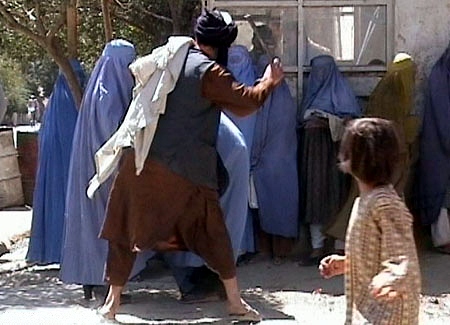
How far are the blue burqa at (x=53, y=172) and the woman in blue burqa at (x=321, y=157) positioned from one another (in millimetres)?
1742

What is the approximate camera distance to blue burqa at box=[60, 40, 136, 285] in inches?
274

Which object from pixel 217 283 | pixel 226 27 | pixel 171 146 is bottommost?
pixel 217 283

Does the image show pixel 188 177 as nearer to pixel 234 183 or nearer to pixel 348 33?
pixel 234 183

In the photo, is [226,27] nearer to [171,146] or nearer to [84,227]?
[171,146]

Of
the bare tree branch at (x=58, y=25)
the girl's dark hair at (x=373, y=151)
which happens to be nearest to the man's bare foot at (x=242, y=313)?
the girl's dark hair at (x=373, y=151)

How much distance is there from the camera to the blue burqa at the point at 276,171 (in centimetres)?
835

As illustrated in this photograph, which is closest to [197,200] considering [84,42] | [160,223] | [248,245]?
[160,223]

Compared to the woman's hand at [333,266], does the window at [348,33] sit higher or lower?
higher

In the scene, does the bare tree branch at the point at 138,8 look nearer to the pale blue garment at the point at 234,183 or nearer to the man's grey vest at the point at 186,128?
the pale blue garment at the point at 234,183

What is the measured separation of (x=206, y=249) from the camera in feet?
20.9

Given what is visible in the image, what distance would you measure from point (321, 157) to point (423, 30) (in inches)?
52.3

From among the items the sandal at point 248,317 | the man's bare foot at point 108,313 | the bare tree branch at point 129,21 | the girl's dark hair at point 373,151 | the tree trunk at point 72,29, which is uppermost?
the bare tree branch at point 129,21

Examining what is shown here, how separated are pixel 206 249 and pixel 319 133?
2.17 metres

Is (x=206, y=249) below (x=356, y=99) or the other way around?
below
